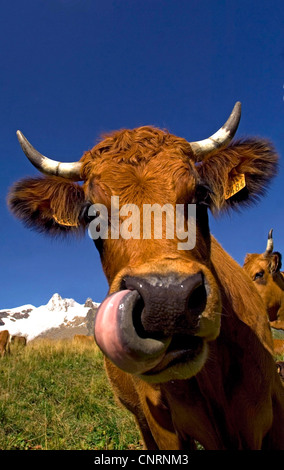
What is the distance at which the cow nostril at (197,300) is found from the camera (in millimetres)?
2006

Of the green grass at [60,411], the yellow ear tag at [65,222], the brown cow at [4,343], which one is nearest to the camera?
the yellow ear tag at [65,222]

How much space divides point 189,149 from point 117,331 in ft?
6.44

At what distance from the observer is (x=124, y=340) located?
190 cm

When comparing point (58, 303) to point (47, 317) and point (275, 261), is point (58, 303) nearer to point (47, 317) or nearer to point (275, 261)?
point (47, 317)

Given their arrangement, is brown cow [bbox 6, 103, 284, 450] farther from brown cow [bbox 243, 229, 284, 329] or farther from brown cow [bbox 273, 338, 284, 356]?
brown cow [bbox 243, 229, 284, 329]

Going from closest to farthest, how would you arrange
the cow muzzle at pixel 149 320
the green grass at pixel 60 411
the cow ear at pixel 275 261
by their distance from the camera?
the cow muzzle at pixel 149 320
the green grass at pixel 60 411
the cow ear at pixel 275 261

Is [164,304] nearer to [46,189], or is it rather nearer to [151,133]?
[151,133]

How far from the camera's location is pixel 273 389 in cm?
322

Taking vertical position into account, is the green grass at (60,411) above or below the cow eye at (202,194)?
below

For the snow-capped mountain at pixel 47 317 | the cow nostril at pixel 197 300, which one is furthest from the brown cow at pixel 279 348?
the snow-capped mountain at pixel 47 317

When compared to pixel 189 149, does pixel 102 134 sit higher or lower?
higher

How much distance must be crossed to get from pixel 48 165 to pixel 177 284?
7.65 feet

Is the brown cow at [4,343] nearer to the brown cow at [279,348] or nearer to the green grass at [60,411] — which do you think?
the green grass at [60,411]
